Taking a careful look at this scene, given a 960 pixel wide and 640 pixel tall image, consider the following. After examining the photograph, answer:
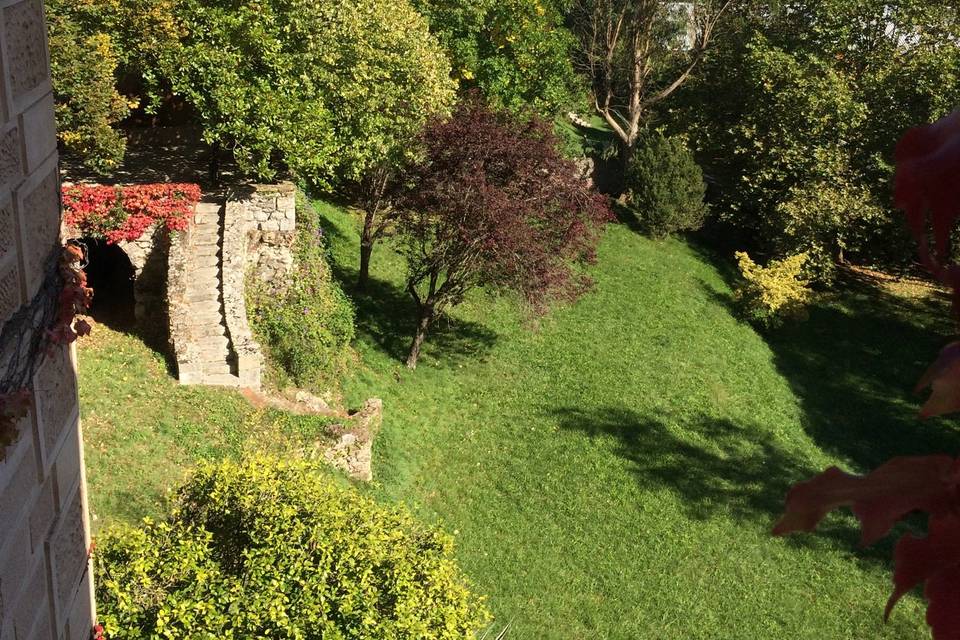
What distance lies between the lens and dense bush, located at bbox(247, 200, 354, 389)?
40.4 ft

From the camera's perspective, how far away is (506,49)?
20.2m

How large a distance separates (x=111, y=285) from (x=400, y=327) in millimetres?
4674

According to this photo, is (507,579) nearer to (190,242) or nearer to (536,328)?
(536,328)

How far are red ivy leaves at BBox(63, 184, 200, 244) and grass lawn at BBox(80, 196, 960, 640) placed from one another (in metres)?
1.45

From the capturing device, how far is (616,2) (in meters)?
24.3

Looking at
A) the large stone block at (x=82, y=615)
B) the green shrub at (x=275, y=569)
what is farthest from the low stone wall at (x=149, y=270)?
the large stone block at (x=82, y=615)

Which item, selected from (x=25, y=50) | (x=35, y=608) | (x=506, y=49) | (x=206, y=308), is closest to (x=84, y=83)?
(x=206, y=308)

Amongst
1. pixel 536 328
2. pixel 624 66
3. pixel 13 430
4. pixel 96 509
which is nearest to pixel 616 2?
pixel 624 66

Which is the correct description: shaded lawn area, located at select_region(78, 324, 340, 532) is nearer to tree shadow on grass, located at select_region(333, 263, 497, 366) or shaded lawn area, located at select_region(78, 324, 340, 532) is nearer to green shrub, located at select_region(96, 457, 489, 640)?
green shrub, located at select_region(96, 457, 489, 640)

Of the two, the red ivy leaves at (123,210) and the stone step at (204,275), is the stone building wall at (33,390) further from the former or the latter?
the red ivy leaves at (123,210)

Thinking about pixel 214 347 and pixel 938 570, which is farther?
pixel 214 347

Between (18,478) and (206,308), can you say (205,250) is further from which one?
(18,478)

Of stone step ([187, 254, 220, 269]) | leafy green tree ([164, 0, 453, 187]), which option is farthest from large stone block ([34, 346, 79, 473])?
leafy green tree ([164, 0, 453, 187])

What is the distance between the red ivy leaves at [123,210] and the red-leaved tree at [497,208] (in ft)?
10.8
